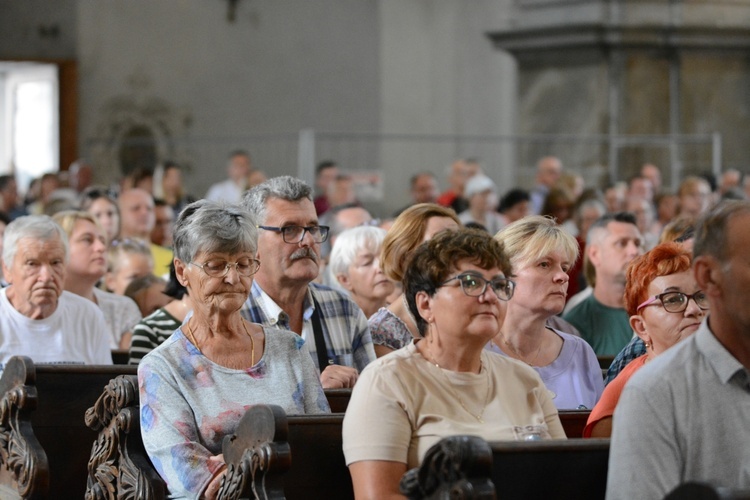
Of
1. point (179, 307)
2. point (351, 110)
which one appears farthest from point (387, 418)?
point (351, 110)

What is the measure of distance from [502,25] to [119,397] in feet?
42.6

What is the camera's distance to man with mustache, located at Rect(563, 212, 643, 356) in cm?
661

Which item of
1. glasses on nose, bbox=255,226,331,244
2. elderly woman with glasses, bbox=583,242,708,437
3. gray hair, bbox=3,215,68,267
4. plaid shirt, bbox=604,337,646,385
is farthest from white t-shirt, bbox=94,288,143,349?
elderly woman with glasses, bbox=583,242,708,437

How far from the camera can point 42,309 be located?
19.0ft

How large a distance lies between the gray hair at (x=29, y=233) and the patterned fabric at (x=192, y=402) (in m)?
1.95

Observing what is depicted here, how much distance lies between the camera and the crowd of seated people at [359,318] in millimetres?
3625

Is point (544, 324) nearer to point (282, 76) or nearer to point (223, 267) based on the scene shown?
point (223, 267)

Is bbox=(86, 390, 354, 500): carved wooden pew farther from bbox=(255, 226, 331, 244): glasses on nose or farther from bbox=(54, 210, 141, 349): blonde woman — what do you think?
bbox=(54, 210, 141, 349): blonde woman

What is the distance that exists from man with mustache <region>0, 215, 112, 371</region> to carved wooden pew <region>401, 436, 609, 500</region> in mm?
3005

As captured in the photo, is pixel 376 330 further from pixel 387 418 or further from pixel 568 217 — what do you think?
pixel 568 217

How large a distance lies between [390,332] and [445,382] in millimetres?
1683

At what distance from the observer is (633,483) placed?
9.52 feet

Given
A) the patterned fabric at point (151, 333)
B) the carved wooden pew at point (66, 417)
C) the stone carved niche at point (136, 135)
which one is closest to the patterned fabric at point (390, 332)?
the patterned fabric at point (151, 333)

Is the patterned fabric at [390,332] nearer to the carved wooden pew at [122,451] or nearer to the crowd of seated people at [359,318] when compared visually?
the crowd of seated people at [359,318]
